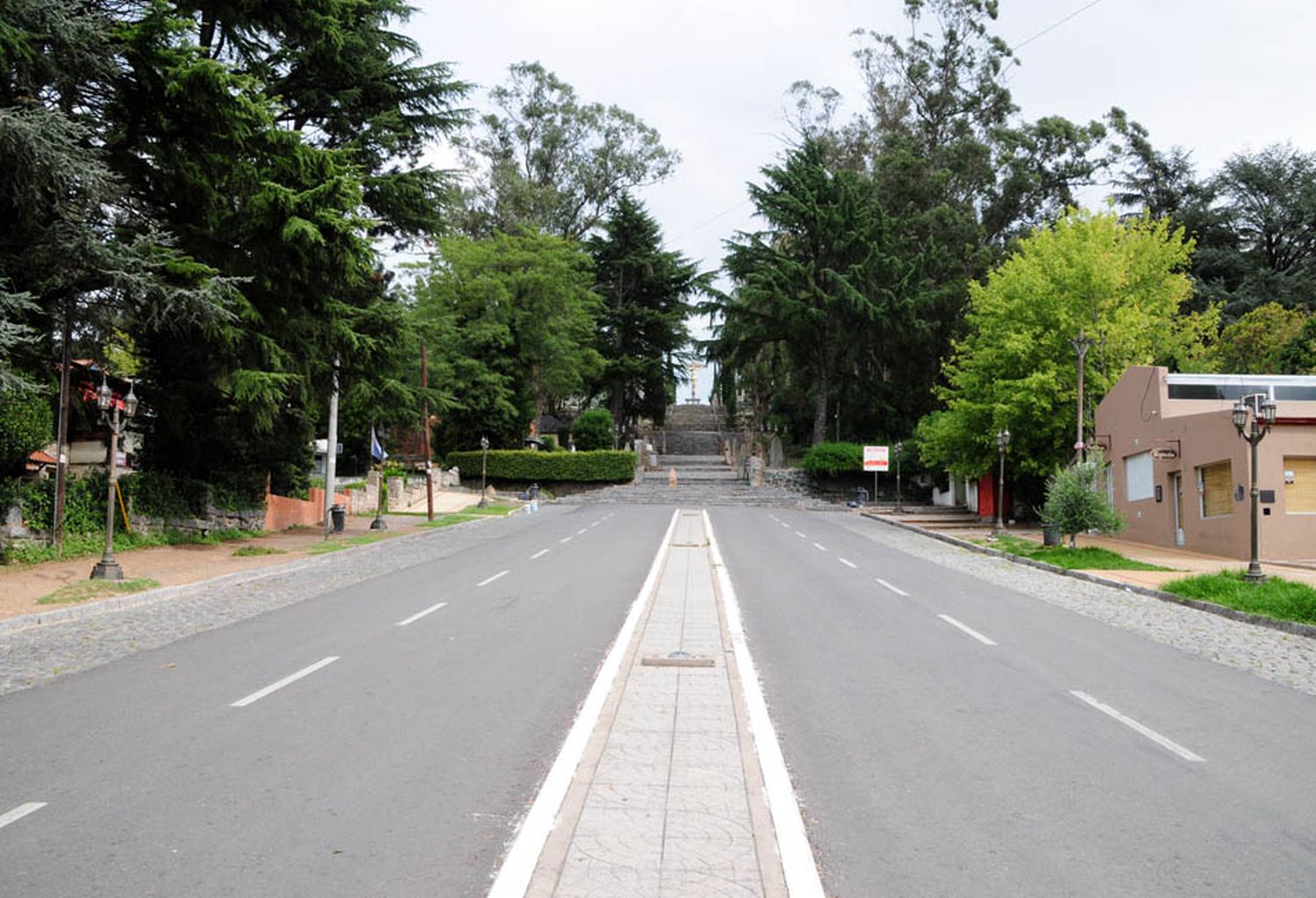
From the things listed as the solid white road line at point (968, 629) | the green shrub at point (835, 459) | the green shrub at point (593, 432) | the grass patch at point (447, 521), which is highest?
the green shrub at point (593, 432)

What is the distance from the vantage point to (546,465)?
198 feet

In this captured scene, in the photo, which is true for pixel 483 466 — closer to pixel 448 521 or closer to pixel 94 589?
pixel 448 521

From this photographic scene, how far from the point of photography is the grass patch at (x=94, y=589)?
15594 millimetres

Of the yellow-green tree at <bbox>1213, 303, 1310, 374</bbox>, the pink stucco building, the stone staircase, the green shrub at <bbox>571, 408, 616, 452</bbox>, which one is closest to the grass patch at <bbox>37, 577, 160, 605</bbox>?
the pink stucco building

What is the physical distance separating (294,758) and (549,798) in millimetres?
2146

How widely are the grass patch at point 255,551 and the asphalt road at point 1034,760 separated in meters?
15.6

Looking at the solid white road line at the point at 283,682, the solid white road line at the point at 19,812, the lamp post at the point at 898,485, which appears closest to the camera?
the solid white road line at the point at 19,812

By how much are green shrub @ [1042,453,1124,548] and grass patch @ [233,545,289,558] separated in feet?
65.7

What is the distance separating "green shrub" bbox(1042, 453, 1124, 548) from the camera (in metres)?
25.2

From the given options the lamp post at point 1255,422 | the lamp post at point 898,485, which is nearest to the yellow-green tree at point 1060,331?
the lamp post at point 898,485

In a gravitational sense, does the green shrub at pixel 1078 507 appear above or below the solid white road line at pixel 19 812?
above

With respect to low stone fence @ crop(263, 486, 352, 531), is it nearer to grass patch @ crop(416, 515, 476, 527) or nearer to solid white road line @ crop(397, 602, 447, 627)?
grass patch @ crop(416, 515, 476, 527)

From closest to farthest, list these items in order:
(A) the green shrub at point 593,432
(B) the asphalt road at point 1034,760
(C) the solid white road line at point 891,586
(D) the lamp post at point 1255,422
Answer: (B) the asphalt road at point 1034,760 → (C) the solid white road line at point 891,586 → (D) the lamp post at point 1255,422 → (A) the green shrub at point 593,432

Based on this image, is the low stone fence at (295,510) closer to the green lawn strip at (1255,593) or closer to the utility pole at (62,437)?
the utility pole at (62,437)
